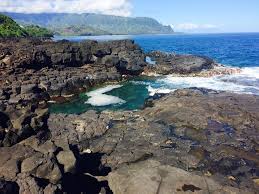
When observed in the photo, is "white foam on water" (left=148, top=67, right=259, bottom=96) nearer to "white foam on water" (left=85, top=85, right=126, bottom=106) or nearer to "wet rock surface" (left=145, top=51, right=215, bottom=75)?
"wet rock surface" (left=145, top=51, right=215, bottom=75)

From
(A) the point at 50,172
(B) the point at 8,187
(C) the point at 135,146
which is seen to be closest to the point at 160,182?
(A) the point at 50,172

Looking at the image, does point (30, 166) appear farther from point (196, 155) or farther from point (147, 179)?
point (196, 155)

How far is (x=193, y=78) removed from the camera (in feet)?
227

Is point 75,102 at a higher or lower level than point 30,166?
lower

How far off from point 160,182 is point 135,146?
278 inches

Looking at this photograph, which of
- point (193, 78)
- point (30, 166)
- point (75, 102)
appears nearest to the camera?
point (30, 166)

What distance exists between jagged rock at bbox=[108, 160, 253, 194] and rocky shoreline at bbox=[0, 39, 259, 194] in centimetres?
6

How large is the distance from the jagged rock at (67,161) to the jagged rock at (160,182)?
2423 mm

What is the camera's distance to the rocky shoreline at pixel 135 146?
70.1 ft

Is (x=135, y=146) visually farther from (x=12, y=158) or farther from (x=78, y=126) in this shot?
(x=12, y=158)

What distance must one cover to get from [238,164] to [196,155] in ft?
10.0

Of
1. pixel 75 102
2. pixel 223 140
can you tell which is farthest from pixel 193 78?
pixel 223 140

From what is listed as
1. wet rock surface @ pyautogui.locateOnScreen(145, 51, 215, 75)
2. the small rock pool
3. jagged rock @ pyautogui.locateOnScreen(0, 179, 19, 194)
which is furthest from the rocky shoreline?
wet rock surface @ pyautogui.locateOnScreen(145, 51, 215, 75)

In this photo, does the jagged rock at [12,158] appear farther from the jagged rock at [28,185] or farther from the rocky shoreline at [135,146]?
the jagged rock at [28,185]
